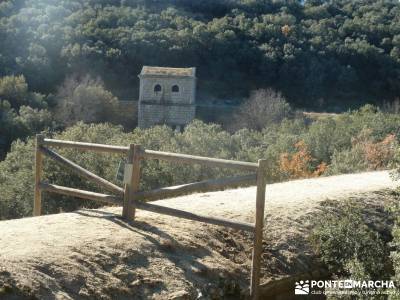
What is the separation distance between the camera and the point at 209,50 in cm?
5091

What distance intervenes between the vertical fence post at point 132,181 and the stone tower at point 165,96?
110ft

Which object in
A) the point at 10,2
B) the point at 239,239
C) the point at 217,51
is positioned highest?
the point at 10,2

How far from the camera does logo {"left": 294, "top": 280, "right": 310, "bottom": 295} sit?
6717mm

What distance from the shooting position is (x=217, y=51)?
50.9 meters

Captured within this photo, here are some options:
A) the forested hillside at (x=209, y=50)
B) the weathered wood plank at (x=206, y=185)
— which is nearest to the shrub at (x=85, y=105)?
the forested hillside at (x=209, y=50)

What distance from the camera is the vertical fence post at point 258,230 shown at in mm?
5945

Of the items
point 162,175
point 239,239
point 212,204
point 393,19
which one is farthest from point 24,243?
point 393,19

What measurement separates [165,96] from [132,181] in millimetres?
34108

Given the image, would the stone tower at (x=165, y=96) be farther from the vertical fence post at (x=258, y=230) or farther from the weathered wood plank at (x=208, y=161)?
the vertical fence post at (x=258, y=230)

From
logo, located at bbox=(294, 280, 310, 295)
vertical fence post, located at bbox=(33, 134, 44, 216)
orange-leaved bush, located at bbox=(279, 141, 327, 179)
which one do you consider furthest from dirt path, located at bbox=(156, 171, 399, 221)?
orange-leaved bush, located at bbox=(279, 141, 327, 179)

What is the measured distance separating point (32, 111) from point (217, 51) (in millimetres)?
22647

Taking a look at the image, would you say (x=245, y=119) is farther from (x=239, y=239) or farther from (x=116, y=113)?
(x=239, y=239)

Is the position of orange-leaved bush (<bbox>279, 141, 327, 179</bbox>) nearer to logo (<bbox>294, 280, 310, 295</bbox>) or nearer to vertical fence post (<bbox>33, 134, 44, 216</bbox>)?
logo (<bbox>294, 280, 310, 295</bbox>)

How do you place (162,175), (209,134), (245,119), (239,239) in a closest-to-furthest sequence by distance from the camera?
(239,239) < (162,175) < (209,134) < (245,119)
